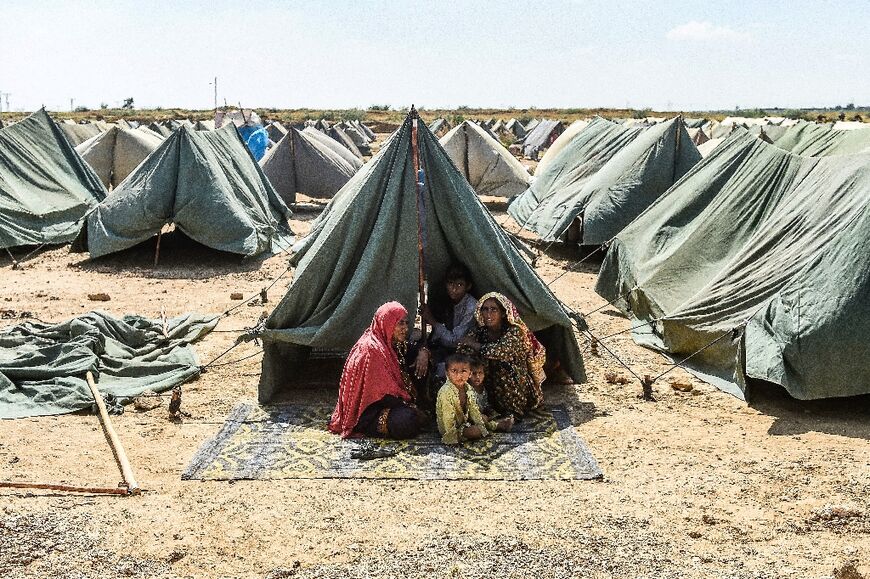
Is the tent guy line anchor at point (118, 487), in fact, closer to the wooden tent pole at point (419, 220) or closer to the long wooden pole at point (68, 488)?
the long wooden pole at point (68, 488)

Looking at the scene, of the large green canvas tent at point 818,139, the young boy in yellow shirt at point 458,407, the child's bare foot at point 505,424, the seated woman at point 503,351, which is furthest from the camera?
the large green canvas tent at point 818,139

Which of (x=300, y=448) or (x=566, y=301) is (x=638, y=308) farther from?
(x=300, y=448)

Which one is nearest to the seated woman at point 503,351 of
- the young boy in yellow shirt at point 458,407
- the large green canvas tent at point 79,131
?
the young boy in yellow shirt at point 458,407

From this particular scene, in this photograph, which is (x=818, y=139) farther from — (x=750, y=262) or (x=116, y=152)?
(x=116, y=152)

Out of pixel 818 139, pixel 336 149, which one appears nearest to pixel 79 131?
pixel 336 149

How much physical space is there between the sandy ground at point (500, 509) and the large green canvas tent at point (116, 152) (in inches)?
543

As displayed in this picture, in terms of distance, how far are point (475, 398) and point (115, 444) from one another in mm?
2353

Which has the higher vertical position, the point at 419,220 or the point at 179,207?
the point at 419,220

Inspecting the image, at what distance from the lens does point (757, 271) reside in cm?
722

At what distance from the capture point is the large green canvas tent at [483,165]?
19.2 meters

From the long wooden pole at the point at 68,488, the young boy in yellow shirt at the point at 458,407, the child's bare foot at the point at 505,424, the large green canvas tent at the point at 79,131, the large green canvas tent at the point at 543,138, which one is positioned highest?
the large green canvas tent at the point at 543,138

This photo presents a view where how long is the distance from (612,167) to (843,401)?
685 cm

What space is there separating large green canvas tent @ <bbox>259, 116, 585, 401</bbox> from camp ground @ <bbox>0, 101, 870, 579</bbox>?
20 mm

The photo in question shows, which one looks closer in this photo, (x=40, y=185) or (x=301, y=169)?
(x=40, y=185)
